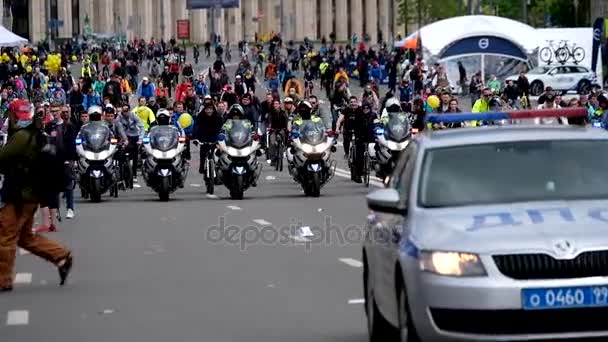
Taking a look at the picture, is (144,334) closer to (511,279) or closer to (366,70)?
(511,279)

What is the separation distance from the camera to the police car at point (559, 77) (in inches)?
3115

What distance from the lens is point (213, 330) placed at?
14469mm

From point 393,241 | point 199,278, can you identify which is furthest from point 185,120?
point 393,241

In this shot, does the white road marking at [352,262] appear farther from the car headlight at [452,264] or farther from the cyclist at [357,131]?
the cyclist at [357,131]

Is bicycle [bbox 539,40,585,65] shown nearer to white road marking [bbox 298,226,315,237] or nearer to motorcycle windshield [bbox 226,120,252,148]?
motorcycle windshield [bbox 226,120,252,148]

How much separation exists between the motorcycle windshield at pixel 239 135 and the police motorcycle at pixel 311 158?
79cm

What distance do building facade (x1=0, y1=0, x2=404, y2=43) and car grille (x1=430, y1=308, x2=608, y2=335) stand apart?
4002 inches

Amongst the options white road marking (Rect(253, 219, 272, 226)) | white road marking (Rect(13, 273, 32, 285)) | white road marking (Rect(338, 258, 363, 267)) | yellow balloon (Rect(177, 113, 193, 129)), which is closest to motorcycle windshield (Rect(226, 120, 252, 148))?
yellow balloon (Rect(177, 113, 193, 129))

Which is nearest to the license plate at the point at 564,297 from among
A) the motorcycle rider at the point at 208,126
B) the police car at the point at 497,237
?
the police car at the point at 497,237

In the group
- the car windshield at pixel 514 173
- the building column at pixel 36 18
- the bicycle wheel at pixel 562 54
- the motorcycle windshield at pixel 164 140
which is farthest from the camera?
the building column at pixel 36 18

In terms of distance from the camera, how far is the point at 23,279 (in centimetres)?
1931

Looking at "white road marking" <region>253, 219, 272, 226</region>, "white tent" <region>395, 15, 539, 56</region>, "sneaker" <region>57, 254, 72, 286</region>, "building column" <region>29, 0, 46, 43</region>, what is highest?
"building column" <region>29, 0, 46, 43</region>

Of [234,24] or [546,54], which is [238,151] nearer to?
[546,54]

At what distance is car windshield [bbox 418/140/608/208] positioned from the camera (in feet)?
37.2
